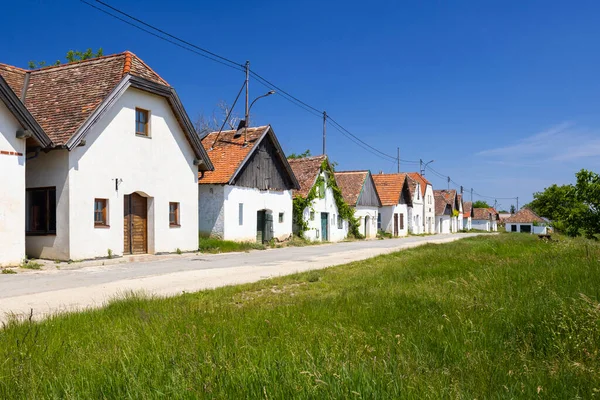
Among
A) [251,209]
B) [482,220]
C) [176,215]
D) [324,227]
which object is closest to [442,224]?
[482,220]

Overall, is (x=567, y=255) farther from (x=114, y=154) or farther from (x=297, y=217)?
(x=297, y=217)

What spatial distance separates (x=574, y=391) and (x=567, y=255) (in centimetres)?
815

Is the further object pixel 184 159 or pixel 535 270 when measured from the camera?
pixel 184 159

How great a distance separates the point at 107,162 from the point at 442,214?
6419cm

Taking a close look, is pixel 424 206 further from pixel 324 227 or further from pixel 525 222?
pixel 525 222

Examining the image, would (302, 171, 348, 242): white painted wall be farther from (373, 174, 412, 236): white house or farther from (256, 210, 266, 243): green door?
(373, 174, 412, 236): white house

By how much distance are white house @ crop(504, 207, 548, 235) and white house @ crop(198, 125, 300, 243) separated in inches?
2868

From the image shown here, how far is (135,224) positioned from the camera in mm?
19062

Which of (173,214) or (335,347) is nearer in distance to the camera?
(335,347)

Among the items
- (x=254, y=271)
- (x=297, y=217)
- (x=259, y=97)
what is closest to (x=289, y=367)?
(x=254, y=271)

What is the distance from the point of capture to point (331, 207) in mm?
36469

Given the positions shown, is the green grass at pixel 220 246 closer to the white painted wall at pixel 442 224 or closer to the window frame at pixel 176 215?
the window frame at pixel 176 215

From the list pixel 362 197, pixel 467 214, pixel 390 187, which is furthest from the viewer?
pixel 467 214

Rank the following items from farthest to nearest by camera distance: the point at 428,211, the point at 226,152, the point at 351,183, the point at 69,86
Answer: the point at 428,211, the point at 351,183, the point at 226,152, the point at 69,86
